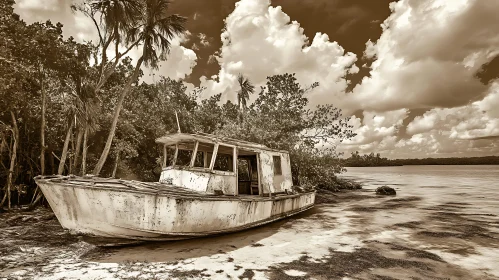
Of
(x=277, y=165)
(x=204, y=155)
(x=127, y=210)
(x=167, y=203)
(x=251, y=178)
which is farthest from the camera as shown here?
(x=251, y=178)

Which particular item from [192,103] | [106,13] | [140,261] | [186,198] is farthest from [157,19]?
[192,103]

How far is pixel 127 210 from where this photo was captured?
212 inches

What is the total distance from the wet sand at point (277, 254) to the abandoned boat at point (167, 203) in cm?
48

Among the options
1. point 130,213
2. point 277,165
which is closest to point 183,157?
point 277,165

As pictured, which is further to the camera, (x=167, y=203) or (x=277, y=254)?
(x=277, y=254)

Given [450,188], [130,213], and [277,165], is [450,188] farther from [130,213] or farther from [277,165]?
[130,213]

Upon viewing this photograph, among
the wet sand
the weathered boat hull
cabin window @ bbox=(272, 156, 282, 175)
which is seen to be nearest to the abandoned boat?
the weathered boat hull

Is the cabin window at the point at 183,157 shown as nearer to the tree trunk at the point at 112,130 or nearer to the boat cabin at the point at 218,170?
the boat cabin at the point at 218,170

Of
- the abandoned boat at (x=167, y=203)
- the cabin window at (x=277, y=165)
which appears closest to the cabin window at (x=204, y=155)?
the abandoned boat at (x=167, y=203)

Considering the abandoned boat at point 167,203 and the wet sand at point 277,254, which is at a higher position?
the abandoned boat at point 167,203

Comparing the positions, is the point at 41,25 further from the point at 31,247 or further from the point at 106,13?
the point at 31,247

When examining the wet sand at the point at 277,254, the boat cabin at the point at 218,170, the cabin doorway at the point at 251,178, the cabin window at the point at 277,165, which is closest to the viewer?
the wet sand at the point at 277,254

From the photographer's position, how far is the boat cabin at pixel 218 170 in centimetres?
715

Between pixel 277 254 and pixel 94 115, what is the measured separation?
8272mm
